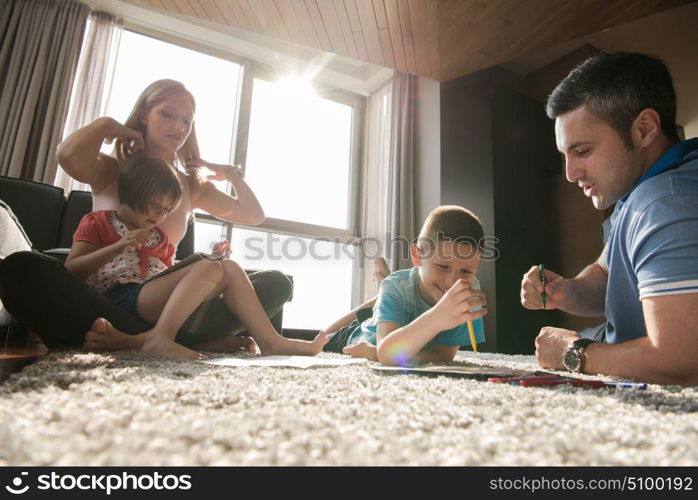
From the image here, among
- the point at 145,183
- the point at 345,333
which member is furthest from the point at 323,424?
the point at 345,333

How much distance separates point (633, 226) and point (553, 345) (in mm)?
337

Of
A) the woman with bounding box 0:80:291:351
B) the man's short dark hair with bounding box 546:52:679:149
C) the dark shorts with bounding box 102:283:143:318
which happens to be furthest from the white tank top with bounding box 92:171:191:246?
the man's short dark hair with bounding box 546:52:679:149

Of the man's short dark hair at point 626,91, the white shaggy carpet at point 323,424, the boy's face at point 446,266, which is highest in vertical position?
the man's short dark hair at point 626,91

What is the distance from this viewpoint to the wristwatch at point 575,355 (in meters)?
0.86

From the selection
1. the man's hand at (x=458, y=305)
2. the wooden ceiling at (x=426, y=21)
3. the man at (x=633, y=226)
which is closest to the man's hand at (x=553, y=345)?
the man at (x=633, y=226)

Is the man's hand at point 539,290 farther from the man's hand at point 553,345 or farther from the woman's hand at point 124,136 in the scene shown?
the woman's hand at point 124,136

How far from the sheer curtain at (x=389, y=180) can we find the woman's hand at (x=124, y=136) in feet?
7.69

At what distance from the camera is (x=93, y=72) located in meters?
2.91

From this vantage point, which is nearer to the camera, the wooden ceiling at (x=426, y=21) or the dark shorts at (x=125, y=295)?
the dark shorts at (x=125, y=295)

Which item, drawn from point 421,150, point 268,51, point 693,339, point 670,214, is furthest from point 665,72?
point 268,51

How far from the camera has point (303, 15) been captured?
2.36 metres

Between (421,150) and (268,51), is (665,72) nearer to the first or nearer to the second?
(421,150)

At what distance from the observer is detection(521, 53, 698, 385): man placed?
0.66 meters

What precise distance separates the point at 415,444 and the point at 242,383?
0.32 meters
